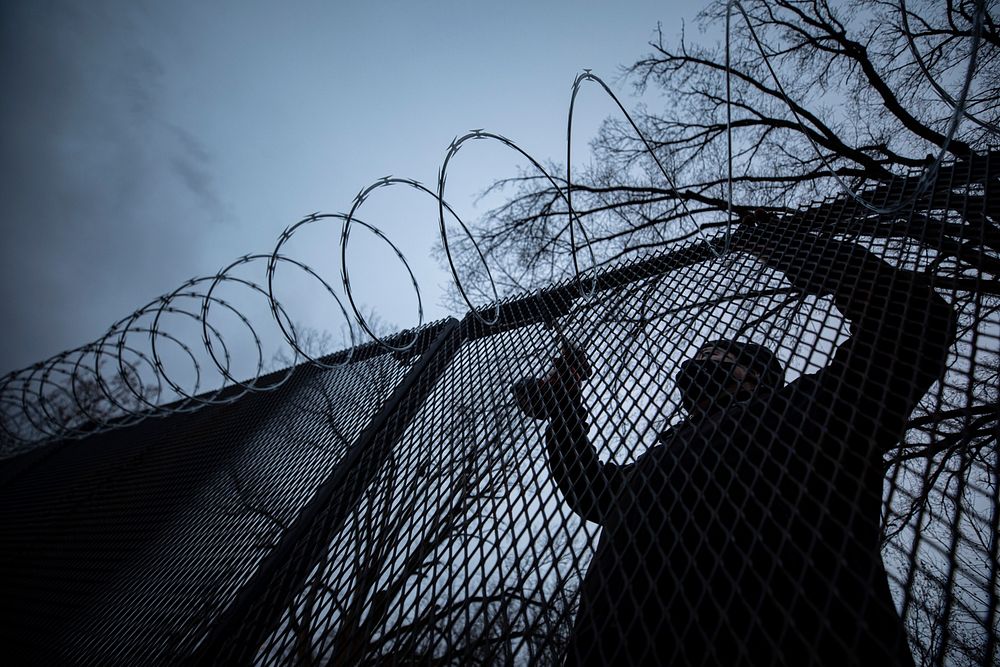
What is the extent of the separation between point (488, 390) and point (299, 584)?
3.96 feet

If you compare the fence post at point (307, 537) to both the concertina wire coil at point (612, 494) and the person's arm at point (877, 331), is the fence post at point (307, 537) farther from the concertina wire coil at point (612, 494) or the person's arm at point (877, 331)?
the person's arm at point (877, 331)

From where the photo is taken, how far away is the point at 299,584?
183 cm

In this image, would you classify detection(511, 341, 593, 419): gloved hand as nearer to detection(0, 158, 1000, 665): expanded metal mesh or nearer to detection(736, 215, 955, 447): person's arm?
detection(0, 158, 1000, 665): expanded metal mesh

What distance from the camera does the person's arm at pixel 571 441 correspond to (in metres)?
1.59

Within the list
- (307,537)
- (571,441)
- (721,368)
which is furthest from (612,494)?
(307,537)

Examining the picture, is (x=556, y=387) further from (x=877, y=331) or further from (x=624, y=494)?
(x=877, y=331)

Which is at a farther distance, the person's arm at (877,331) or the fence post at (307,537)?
the fence post at (307,537)

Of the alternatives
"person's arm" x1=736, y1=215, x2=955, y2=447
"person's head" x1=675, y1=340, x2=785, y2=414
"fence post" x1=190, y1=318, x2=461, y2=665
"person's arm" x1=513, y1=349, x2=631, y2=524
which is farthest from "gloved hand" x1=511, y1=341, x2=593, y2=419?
"person's arm" x1=736, y1=215, x2=955, y2=447

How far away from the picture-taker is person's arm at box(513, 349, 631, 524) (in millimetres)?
1586

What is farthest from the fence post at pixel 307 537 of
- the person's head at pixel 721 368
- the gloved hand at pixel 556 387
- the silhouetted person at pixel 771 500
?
the person's head at pixel 721 368

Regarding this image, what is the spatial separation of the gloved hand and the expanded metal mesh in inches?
0.4

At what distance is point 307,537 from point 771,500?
6.49 feet

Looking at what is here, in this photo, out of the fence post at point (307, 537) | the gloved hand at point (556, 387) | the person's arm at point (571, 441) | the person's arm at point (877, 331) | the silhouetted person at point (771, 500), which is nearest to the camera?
the silhouetted person at point (771, 500)

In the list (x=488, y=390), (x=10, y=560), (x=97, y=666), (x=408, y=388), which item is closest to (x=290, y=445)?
(x=408, y=388)
